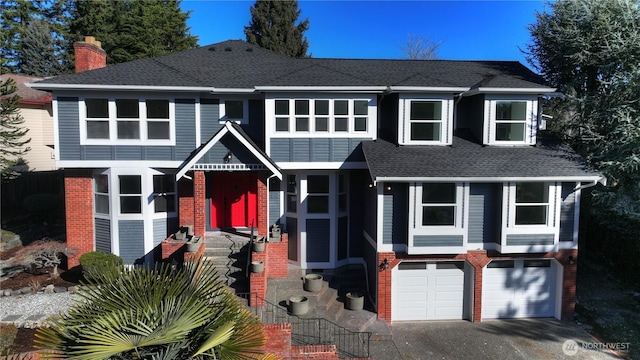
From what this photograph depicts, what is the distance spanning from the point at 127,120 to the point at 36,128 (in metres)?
17.2

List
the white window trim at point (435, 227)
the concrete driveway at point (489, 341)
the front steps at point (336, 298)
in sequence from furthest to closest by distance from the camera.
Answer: the white window trim at point (435, 227) → the front steps at point (336, 298) → the concrete driveway at point (489, 341)

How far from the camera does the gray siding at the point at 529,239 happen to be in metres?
11.5

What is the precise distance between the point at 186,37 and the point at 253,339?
40.9m

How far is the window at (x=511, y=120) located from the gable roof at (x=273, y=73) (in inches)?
25.4

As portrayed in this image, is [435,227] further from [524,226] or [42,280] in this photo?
[42,280]

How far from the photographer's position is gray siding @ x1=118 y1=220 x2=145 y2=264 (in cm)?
1364

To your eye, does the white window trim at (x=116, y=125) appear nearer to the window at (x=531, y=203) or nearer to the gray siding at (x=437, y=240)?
the gray siding at (x=437, y=240)

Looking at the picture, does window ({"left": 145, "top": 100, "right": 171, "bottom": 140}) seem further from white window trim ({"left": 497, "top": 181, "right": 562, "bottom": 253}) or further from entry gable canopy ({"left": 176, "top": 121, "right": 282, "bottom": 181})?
white window trim ({"left": 497, "top": 181, "right": 562, "bottom": 253})

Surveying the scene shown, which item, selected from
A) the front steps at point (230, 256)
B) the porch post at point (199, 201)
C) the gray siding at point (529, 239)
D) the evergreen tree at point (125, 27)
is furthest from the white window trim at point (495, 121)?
the evergreen tree at point (125, 27)

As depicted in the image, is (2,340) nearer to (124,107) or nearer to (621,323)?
(124,107)

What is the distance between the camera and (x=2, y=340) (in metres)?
8.20

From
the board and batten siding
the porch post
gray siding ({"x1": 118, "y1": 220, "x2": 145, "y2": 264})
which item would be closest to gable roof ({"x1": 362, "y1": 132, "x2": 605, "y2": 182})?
the porch post

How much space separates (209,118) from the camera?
13.9 metres

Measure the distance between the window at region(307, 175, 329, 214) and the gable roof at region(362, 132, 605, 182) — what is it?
6.95ft
